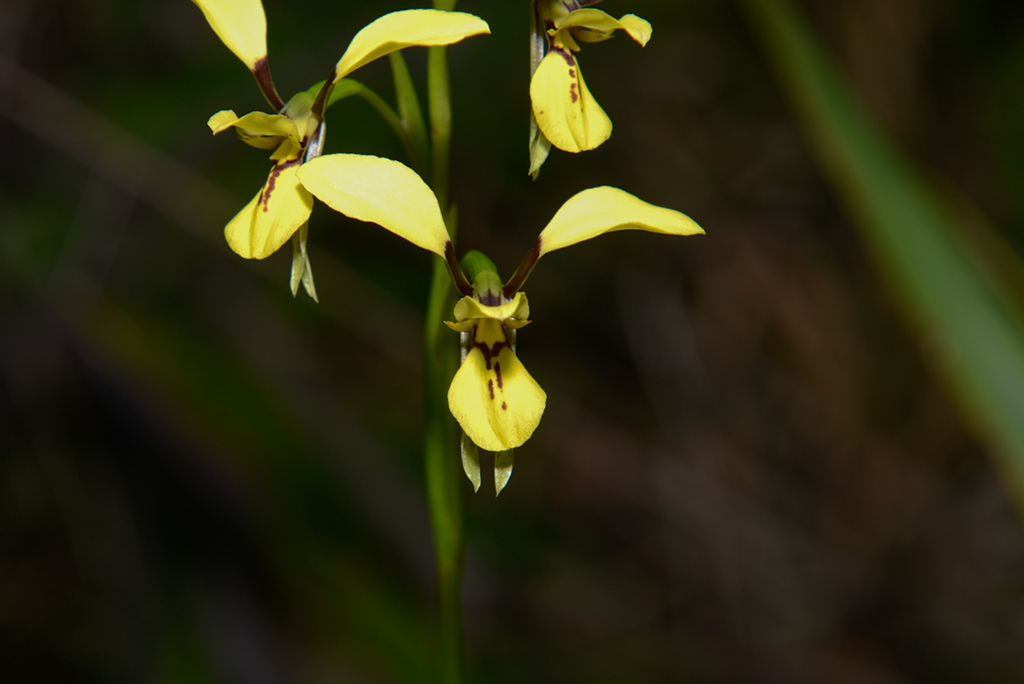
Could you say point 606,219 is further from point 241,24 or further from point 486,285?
point 241,24

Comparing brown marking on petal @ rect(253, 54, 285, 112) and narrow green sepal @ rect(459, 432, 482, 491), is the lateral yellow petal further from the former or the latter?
brown marking on petal @ rect(253, 54, 285, 112)

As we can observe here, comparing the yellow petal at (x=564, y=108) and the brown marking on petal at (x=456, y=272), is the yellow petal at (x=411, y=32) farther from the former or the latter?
the brown marking on petal at (x=456, y=272)

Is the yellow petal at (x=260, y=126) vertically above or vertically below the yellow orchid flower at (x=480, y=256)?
above

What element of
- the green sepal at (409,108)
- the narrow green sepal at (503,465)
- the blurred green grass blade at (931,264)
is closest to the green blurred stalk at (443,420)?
the green sepal at (409,108)

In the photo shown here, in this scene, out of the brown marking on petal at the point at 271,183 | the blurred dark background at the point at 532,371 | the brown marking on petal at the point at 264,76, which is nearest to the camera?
the brown marking on petal at the point at 271,183

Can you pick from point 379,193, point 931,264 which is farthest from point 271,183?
point 931,264

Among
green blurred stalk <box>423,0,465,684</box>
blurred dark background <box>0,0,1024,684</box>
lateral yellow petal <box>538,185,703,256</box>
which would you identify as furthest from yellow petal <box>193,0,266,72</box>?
blurred dark background <box>0,0,1024,684</box>

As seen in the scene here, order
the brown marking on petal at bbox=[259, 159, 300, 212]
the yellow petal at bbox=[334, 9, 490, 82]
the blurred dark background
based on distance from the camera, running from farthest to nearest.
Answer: the blurred dark background < the brown marking on petal at bbox=[259, 159, 300, 212] < the yellow petal at bbox=[334, 9, 490, 82]
